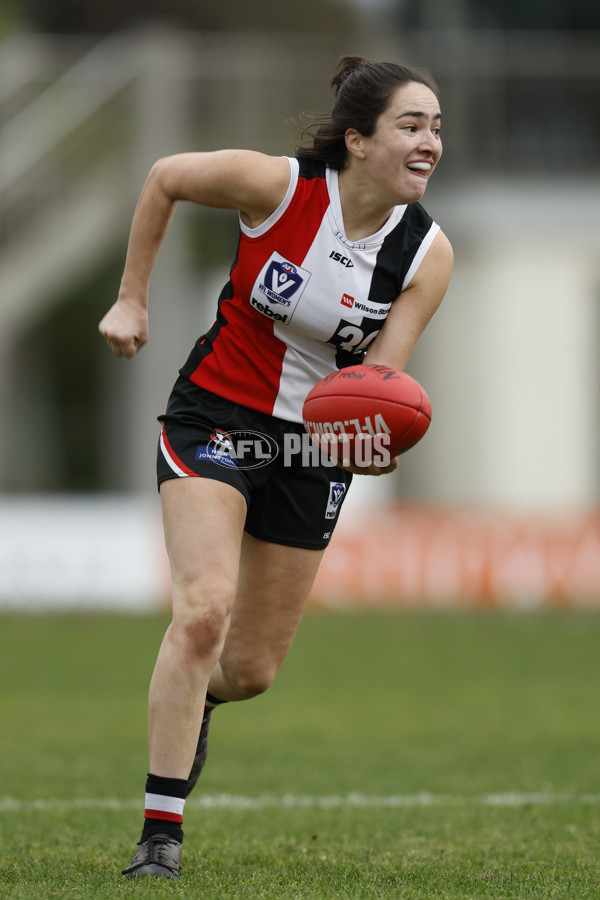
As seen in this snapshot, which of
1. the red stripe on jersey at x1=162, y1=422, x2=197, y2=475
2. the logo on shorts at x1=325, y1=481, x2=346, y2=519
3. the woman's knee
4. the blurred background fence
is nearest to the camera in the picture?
the woman's knee

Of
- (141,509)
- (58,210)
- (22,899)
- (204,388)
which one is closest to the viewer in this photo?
(22,899)

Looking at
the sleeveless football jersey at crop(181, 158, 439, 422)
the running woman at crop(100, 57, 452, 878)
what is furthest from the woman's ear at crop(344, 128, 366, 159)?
the sleeveless football jersey at crop(181, 158, 439, 422)

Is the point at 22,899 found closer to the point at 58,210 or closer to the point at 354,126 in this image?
the point at 354,126

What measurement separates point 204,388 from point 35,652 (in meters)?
7.03

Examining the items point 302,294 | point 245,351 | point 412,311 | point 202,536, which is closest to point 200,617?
point 202,536

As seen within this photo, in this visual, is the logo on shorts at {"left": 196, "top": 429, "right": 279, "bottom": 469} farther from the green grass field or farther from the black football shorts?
the green grass field

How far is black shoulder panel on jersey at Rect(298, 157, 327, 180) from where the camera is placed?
436 cm

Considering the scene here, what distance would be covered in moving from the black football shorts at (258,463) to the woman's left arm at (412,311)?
415 millimetres

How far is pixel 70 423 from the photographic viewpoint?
3030 cm

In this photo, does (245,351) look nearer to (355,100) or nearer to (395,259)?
(395,259)

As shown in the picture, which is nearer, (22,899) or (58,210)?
(22,899)

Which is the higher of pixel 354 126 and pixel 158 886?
pixel 354 126

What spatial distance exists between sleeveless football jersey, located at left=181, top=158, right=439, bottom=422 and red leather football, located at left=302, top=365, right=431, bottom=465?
0.22m

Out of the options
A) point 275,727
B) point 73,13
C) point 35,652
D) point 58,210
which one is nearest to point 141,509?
point 35,652
